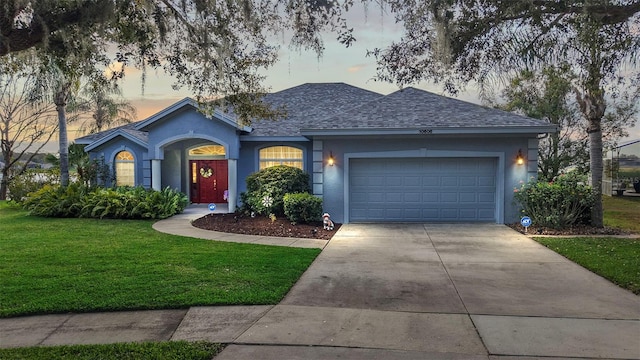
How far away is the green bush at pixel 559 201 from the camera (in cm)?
1114

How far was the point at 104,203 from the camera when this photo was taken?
541 inches

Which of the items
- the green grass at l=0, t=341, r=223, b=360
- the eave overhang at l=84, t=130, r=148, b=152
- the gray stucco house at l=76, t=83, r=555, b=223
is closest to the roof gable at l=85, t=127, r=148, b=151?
the eave overhang at l=84, t=130, r=148, b=152

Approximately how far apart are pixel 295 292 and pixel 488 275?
10.5 feet

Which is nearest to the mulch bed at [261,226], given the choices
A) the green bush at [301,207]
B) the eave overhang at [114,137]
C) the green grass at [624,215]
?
the green bush at [301,207]

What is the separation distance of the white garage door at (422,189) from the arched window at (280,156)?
280 centimetres

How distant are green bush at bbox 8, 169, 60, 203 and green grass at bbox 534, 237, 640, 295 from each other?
19.2 meters

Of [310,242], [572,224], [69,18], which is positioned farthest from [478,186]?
[69,18]

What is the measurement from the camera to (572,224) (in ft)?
37.4

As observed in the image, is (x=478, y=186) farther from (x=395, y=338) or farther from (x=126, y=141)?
(x=126, y=141)

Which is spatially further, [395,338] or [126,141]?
[126,141]

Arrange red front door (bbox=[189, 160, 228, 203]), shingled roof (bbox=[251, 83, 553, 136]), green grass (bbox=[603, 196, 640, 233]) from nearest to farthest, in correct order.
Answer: shingled roof (bbox=[251, 83, 553, 136]) → green grass (bbox=[603, 196, 640, 233]) → red front door (bbox=[189, 160, 228, 203])

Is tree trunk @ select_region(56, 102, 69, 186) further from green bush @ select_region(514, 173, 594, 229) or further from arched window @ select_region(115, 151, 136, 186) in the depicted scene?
green bush @ select_region(514, 173, 594, 229)

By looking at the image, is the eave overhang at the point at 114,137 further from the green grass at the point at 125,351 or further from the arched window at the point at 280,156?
the green grass at the point at 125,351

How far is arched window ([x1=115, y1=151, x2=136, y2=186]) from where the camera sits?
668 inches
